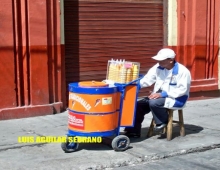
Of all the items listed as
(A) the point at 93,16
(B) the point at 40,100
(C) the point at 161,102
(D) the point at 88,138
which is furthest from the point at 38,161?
(A) the point at 93,16

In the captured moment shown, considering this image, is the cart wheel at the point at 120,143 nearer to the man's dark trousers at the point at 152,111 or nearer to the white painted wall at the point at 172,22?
the man's dark trousers at the point at 152,111

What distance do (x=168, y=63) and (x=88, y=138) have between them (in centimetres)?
156

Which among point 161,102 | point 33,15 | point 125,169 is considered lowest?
point 125,169

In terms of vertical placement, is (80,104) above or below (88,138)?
above

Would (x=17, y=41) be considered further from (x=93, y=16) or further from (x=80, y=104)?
(x=80, y=104)

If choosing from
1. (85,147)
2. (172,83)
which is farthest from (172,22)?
(85,147)

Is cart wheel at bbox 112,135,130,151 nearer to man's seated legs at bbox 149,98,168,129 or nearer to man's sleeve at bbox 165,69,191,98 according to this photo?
man's seated legs at bbox 149,98,168,129

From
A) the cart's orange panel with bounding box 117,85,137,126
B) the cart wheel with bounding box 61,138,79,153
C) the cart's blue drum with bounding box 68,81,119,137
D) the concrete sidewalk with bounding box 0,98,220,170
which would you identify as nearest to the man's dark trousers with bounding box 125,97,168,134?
the concrete sidewalk with bounding box 0,98,220,170

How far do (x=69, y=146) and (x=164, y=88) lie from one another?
5.34ft

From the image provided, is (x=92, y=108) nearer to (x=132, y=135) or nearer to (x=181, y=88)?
(x=132, y=135)

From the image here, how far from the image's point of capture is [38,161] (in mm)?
5781

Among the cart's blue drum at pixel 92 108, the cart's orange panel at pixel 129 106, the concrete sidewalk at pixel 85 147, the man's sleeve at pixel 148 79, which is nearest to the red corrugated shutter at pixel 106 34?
the concrete sidewalk at pixel 85 147

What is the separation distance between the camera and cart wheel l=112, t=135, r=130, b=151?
608cm

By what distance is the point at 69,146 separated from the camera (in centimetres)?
611
